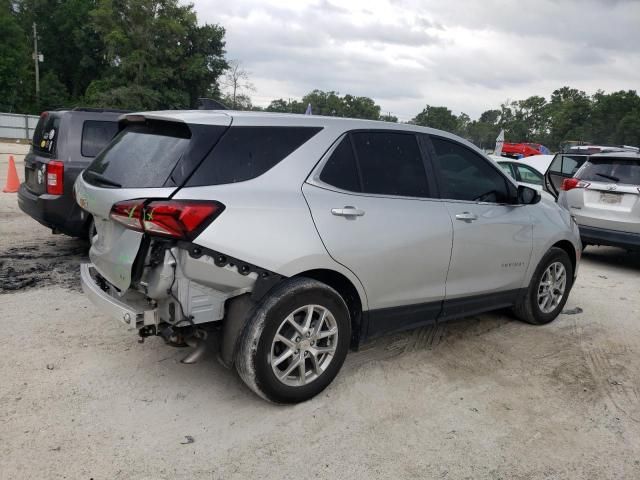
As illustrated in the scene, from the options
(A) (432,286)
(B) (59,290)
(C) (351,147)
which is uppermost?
(C) (351,147)

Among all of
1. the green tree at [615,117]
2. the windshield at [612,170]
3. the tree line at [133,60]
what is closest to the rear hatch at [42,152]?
the windshield at [612,170]

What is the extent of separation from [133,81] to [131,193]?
53.2 metres

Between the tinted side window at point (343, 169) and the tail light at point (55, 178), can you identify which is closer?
the tinted side window at point (343, 169)

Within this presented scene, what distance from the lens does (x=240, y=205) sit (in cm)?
295

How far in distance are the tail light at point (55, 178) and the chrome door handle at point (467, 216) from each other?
4314 mm

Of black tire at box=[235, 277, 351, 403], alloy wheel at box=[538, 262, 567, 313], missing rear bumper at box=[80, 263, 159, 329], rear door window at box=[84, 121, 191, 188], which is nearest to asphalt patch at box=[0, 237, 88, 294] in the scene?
missing rear bumper at box=[80, 263, 159, 329]

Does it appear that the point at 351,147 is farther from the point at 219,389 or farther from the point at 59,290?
the point at 59,290

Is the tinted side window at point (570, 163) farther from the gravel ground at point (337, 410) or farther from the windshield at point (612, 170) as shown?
the gravel ground at point (337, 410)

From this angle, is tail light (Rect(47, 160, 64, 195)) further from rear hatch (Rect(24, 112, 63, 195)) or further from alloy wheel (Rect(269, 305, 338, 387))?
alloy wheel (Rect(269, 305, 338, 387))

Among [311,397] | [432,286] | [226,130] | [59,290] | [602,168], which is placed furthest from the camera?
[602,168]

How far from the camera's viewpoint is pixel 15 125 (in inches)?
1570

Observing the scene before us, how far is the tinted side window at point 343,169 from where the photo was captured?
11.1 feet

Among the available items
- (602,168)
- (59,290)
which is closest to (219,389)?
(59,290)

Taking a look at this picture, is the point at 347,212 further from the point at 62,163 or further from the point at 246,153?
the point at 62,163
